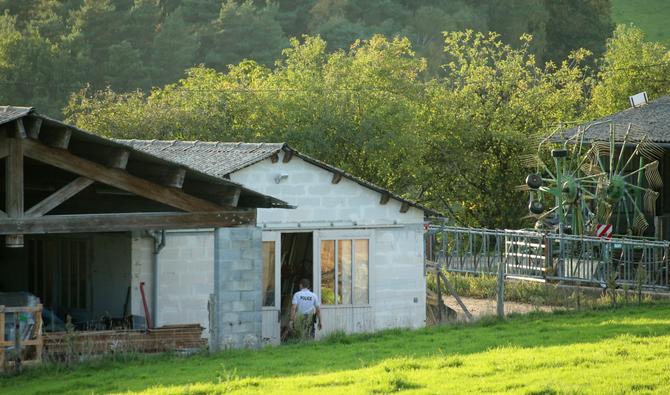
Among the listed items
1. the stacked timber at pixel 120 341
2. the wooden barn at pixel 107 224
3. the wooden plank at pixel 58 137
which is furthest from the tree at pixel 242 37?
the wooden plank at pixel 58 137

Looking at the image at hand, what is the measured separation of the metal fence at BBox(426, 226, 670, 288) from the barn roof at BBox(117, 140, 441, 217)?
3.66 m

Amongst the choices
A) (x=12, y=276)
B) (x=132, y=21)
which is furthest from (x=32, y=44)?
(x=12, y=276)

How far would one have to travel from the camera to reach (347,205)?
26.3m

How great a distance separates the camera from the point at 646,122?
34375 mm

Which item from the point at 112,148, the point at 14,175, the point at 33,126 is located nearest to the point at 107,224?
the point at 112,148

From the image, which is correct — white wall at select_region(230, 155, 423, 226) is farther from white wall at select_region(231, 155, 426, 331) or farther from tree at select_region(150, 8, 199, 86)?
tree at select_region(150, 8, 199, 86)

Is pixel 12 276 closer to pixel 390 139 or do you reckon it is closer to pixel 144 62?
pixel 390 139

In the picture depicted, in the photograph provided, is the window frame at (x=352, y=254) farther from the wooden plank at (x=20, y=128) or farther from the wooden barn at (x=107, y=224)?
the wooden plank at (x=20, y=128)

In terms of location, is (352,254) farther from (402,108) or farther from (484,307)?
(402,108)

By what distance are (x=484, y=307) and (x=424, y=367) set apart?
11.5 meters

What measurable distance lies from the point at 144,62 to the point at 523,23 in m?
28.8

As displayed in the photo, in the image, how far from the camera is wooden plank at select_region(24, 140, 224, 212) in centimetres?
1905

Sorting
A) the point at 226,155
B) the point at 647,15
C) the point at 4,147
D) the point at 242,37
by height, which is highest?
the point at 647,15

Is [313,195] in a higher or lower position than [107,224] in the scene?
higher
